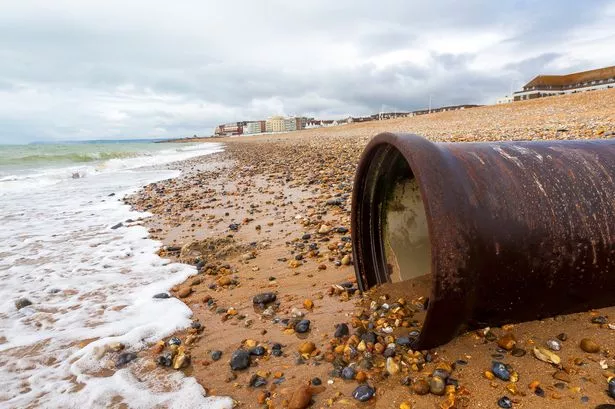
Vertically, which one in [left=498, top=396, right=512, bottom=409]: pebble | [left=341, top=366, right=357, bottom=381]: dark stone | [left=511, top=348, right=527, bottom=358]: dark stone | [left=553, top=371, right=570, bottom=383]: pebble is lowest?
[left=341, top=366, right=357, bottom=381]: dark stone

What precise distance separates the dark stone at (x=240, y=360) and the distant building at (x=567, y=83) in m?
60.4

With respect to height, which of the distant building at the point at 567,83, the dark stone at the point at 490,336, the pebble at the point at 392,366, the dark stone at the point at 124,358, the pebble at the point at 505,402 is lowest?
the dark stone at the point at 124,358

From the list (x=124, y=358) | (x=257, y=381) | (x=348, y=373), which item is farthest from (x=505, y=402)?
(x=124, y=358)

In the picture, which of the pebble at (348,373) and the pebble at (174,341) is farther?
the pebble at (174,341)

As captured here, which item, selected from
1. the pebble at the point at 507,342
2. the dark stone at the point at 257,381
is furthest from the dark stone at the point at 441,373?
the dark stone at the point at 257,381

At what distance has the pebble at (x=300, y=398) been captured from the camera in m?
1.98

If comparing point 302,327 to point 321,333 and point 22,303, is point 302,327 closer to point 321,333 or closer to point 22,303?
point 321,333

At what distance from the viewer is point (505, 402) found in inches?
71.9

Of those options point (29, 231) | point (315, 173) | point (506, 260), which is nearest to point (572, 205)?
point (506, 260)

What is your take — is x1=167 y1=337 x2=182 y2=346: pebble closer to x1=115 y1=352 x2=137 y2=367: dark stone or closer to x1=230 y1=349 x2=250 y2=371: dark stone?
x1=115 y1=352 x2=137 y2=367: dark stone

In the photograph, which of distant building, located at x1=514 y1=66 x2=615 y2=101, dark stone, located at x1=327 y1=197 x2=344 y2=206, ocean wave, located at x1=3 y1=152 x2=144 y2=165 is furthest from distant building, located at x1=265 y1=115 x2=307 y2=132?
dark stone, located at x1=327 y1=197 x2=344 y2=206

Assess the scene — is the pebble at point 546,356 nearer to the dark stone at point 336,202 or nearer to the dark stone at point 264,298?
the dark stone at point 264,298

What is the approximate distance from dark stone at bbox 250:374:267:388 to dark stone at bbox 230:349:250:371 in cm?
15

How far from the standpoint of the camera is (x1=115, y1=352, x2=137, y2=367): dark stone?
103 inches
